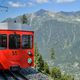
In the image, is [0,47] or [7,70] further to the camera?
[7,70]

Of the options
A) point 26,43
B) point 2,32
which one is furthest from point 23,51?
point 2,32

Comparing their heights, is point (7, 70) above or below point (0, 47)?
below

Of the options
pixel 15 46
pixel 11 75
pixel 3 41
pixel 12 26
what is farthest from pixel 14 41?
pixel 11 75

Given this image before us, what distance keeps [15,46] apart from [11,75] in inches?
69.5

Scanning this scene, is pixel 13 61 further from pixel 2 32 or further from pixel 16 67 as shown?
pixel 2 32

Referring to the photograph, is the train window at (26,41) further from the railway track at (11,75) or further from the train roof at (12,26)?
the railway track at (11,75)

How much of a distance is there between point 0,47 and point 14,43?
92cm

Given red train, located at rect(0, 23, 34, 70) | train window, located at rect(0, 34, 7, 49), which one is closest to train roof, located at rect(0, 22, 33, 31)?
red train, located at rect(0, 23, 34, 70)

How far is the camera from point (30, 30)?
20203 mm

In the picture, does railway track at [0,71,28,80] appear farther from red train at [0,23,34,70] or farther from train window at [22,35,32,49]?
train window at [22,35,32,49]

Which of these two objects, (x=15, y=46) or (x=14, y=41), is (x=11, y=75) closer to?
(x=15, y=46)

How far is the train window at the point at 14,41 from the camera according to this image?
19.3m

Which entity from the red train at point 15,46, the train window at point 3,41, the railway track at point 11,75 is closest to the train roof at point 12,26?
the red train at point 15,46

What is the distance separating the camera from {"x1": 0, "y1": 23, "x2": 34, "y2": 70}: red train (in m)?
19.1
